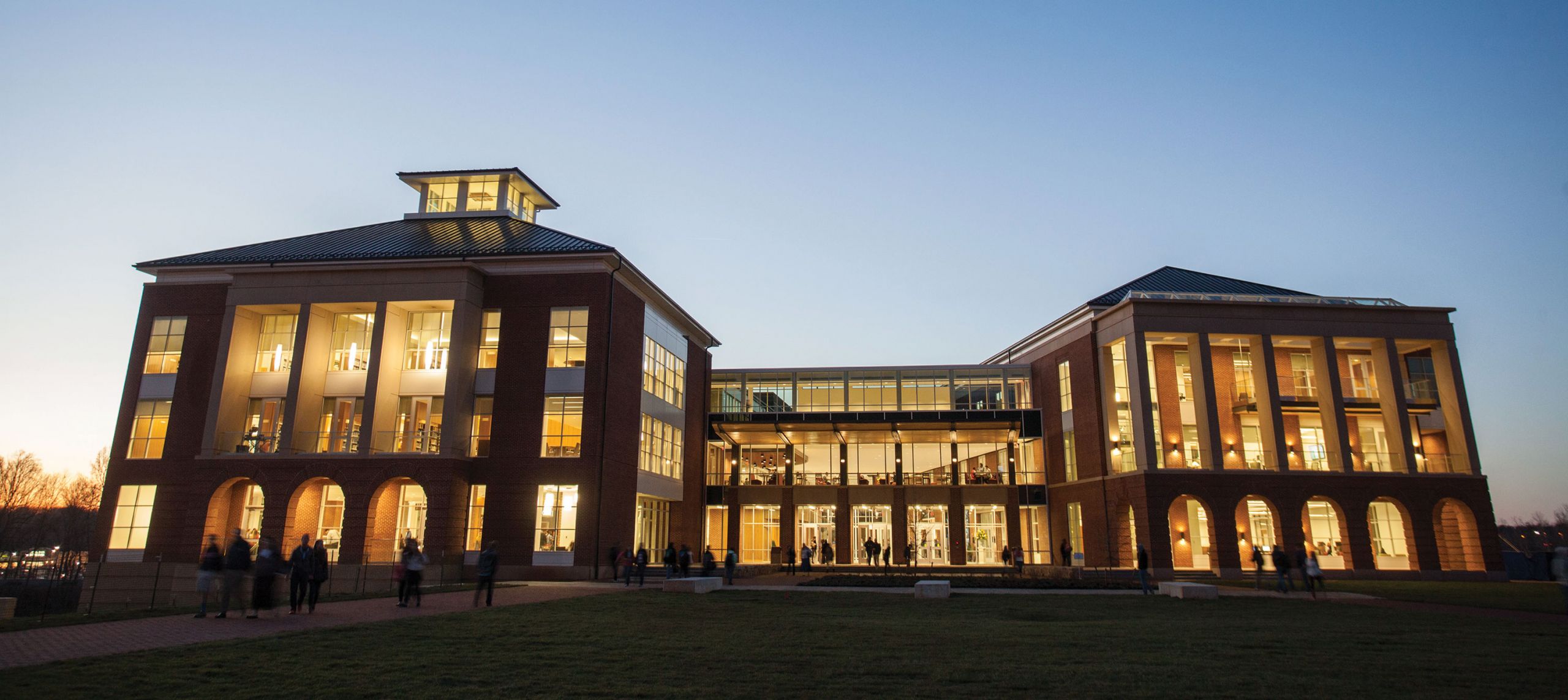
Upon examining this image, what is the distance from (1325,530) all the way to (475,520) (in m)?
43.5

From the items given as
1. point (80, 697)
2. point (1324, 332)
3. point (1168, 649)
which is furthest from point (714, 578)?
point (1324, 332)

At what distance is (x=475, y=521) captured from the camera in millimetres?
34906

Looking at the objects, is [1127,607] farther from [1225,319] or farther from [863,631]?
[1225,319]

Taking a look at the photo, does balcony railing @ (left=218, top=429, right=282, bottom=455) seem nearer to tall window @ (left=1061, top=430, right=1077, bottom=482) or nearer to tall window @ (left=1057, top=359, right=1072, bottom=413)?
tall window @ (left=1061, top=430, right=1077, bottom=482)

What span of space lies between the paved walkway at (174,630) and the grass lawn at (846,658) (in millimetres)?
907

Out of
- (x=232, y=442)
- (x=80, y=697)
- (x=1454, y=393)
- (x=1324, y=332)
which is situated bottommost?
(x=80, y=697)

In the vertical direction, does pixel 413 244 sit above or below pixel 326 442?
above

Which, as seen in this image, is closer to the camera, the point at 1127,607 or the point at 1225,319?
the point at 1127,607

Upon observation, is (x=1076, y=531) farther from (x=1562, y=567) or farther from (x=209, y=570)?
(x=209, y=570)

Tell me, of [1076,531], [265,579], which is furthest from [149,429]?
[1076,531]

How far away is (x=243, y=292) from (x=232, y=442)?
650 centimetres

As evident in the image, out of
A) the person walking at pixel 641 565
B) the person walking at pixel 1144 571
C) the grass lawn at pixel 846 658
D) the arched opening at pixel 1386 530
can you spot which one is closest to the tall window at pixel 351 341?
the person walking at pixel 641 565

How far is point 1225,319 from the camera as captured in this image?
42.7 metres

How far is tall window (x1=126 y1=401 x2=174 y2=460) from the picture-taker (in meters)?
37.2
